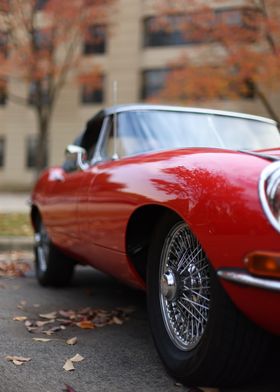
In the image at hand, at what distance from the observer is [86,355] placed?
293cm

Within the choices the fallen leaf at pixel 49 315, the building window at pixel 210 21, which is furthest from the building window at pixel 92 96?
the fallen leaf at pixel 49 315

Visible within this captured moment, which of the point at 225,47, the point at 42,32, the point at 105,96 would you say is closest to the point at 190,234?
the point at 225,47

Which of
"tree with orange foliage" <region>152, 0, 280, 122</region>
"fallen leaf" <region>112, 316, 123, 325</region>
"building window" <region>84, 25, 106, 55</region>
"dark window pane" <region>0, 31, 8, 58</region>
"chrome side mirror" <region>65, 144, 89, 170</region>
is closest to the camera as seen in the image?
"fallen leaf" <region>112, 316, 123, 325</region>

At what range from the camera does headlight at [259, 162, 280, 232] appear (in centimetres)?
199

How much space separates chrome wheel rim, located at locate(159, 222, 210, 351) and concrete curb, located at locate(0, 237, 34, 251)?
517 centimetres

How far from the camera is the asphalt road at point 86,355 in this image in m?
2.49

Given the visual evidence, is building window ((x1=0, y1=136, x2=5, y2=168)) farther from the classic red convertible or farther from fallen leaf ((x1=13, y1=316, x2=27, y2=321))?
fallen leaf ((x1=13, y1=316, x2=27, y2=321))

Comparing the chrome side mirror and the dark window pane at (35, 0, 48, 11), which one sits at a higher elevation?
the dark window pane at (35, 0, 48, 11)

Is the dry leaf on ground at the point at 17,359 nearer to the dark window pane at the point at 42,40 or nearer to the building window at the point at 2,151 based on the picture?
the dark window pane at the point at 42,40

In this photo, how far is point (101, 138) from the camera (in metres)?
4.19

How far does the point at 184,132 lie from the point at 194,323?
1871mm

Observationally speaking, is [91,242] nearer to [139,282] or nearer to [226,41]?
[139,282]

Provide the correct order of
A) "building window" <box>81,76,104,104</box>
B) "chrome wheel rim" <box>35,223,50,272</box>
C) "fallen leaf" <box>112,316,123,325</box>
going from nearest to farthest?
"fallen leaf" <box>112,316,123,325</box> → "chrome wheel rim" <box>35,223,50,272</box> → "building window" <box>81,76,104,104</box>

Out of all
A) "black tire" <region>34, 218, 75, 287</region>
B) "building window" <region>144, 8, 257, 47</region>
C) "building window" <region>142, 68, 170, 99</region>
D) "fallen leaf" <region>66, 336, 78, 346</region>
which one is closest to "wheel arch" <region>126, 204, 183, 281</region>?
"fallen leaf" <region>66, 336, 78, 346</region>
